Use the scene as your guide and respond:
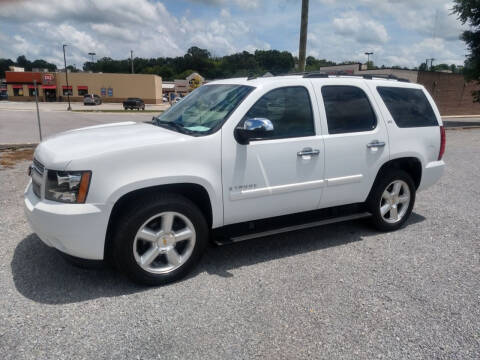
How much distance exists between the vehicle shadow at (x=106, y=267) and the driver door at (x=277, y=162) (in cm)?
53

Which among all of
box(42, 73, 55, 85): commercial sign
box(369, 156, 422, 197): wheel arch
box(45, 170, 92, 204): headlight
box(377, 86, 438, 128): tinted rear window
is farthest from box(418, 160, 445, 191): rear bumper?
box(42, 73, 55, 85): commercial sign

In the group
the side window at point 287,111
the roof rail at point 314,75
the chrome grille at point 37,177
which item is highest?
Answer: the roof rail at point 314,75

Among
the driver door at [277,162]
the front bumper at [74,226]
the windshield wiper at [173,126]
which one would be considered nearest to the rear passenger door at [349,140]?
the driver door at [277,162]

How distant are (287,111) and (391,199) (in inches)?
75.1

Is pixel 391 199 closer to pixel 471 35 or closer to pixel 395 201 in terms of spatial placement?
pixel 395 201

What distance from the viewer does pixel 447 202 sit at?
624cm

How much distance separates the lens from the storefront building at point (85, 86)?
6812 cm

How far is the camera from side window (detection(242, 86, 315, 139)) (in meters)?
3.79

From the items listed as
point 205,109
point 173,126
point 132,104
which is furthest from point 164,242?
point 132,104

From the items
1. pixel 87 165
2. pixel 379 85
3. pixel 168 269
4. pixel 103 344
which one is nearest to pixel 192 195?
pixel 168 269

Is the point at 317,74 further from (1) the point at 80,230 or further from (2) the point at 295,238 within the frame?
(1) the point at 80,230

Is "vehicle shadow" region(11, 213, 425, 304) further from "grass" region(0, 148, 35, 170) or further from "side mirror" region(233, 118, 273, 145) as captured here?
"grass" region(0, 148, 35, 170)

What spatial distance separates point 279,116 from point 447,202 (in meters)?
3.92

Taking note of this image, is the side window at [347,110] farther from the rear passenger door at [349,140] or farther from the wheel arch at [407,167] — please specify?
the wheel arch at [407,167]
